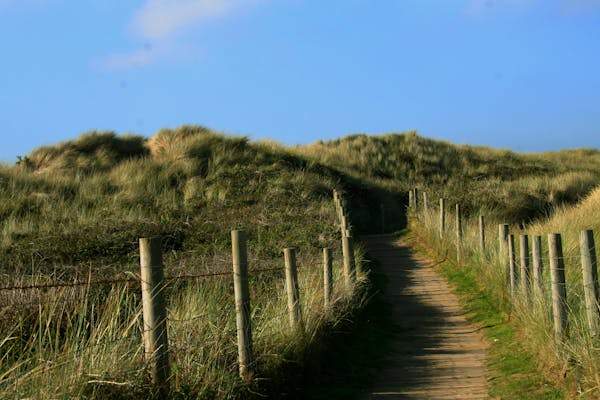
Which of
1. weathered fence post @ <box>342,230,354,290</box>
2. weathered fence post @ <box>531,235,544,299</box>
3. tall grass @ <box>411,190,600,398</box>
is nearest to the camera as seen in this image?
tall grass @ <box>411,190,600,398</box>

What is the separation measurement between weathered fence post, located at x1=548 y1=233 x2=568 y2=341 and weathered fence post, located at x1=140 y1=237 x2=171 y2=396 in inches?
153

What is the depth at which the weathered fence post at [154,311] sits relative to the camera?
18.3 ft

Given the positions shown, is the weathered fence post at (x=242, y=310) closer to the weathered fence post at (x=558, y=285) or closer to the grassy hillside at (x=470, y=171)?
the weathered fence post at (x=558, y=285)

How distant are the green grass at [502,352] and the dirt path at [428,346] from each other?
0.14m

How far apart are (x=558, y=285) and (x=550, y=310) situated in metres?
0.65

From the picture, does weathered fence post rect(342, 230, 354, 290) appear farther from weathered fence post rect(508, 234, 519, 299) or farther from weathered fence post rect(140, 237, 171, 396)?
weathered fence post rect(140, 237, 171, 396)

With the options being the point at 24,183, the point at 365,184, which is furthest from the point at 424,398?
the point at 365,184

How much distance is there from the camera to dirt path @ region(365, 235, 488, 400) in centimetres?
771

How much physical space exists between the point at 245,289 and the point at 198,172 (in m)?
21.8

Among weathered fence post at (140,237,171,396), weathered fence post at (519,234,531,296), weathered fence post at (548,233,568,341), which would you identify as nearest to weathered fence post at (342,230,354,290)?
weathered fence post at (519,234,531,296)

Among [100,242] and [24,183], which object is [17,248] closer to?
[100,242]

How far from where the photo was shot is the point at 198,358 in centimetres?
632

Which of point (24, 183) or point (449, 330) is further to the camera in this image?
point (24, 183)

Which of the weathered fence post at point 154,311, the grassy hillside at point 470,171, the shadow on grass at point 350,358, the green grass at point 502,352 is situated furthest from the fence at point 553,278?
the grassy hillside at point 470,171
